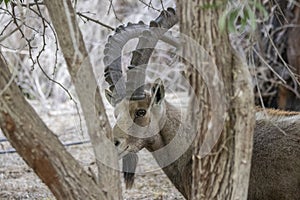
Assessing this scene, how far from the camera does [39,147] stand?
116 inches

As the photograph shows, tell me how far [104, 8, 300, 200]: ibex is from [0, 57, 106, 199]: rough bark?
134 centimetres

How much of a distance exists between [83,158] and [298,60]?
373 cm

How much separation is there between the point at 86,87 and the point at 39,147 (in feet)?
1.21

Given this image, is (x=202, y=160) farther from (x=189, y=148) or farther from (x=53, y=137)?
(x=189, y=148)

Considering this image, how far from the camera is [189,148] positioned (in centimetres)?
452

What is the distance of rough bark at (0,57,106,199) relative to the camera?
9.58ft

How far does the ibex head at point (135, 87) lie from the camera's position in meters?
4.42

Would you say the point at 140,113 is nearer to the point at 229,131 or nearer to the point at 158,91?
the point at 158,91

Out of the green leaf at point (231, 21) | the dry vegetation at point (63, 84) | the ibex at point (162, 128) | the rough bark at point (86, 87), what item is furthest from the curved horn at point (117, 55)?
the green leaf at point (231, 21)

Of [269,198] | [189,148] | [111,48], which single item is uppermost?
[111,48]

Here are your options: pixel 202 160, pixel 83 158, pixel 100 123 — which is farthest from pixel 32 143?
pixel 83 158

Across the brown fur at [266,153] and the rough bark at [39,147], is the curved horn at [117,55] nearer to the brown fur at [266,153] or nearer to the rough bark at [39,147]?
the brown fur at [266,153]

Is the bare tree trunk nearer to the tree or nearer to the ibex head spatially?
the tree

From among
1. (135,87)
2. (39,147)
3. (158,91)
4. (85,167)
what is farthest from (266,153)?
(85,167)
